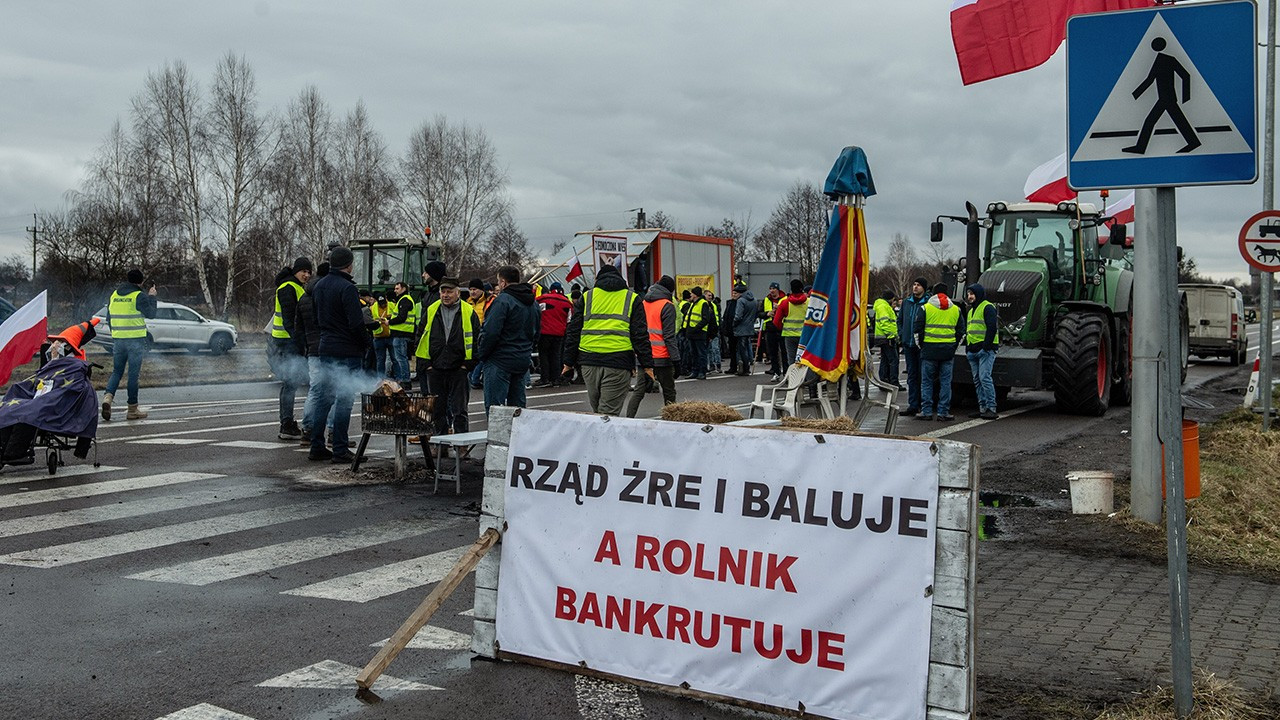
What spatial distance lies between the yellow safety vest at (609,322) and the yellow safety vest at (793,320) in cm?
834

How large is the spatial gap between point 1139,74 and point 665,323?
38.7 ft

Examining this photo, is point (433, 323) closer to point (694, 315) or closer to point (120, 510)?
point (120, 510)

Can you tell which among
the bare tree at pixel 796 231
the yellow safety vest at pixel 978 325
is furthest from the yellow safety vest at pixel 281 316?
the bare tree at pixel 796 231

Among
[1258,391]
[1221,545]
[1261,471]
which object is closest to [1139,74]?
[1221,545]

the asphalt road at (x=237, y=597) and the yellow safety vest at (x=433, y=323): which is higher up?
the yellow safety vest at (x=433, y=323)

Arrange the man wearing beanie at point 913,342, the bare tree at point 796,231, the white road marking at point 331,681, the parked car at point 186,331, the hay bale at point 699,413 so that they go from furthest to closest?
the bare tree at point 796,231, the parked car at point 186,331, the man wearing beanie at point 913,342, the hay bale at point 699,413, the white road marking at point 331,681

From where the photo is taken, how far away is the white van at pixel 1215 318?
35.0 metres

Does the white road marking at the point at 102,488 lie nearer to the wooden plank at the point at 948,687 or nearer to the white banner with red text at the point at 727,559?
the white banner with red text at the point at 727,559

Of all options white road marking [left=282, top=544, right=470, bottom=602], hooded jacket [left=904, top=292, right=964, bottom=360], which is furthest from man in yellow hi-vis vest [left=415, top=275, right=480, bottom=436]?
hooded jacket [left=904, top=292, right=964, bottom=360]

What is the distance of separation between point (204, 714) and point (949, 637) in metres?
3.00

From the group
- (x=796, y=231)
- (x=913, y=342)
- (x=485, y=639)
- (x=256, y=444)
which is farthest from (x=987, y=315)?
(x=796, y=231)

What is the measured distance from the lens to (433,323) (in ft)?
39.1

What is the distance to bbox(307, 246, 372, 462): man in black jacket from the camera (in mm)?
11633

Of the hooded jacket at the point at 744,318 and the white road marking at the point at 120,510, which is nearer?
the white road marking at the point at 120,510
